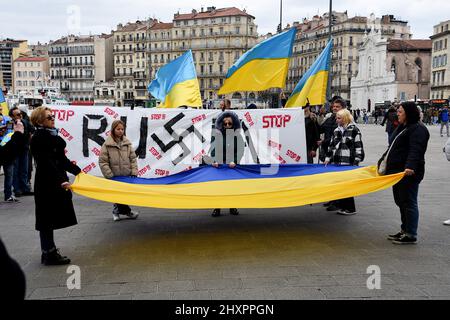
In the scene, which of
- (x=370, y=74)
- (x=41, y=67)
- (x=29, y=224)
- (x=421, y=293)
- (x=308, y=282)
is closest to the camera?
(x=421, y=293)

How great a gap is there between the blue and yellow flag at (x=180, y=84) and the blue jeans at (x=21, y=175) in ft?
11.6

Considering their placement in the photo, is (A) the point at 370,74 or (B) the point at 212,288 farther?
(A) the point at 370,74

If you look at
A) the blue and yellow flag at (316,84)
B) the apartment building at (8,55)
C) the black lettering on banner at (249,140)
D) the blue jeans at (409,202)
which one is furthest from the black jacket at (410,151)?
the apartment building at (8,55)

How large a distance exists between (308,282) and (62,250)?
326cm

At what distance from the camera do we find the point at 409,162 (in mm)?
6180

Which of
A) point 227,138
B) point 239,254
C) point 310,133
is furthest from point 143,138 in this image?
point 239,254

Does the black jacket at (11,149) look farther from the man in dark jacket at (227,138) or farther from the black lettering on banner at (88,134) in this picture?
the black lettering on banner at (88,134)

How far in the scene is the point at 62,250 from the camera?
6148 millimetres

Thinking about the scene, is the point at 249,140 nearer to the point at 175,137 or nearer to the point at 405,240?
the point at 175,137

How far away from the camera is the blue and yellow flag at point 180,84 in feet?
36.8

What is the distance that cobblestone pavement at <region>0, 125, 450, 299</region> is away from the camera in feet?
15.5

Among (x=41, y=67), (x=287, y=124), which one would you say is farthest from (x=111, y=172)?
(x=41, y=67)

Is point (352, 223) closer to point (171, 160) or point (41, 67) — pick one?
point (171, 160)

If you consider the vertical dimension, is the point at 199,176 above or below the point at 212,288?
above
